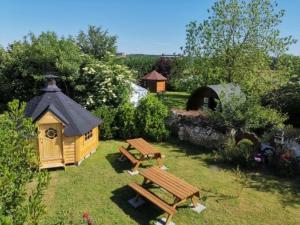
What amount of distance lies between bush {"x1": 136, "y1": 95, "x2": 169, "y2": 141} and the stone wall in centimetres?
98

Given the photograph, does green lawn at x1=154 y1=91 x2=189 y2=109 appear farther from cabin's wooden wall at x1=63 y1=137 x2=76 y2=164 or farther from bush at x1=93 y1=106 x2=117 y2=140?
cabin's wooden wall at x1=63 y1=137 x2=76 y2=164

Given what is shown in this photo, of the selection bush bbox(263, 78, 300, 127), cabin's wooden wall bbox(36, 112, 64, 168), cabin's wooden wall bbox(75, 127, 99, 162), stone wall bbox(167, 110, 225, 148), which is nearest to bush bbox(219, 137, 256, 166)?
stone wall bbox(167, 110, 225, 148)

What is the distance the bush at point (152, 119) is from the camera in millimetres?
15414

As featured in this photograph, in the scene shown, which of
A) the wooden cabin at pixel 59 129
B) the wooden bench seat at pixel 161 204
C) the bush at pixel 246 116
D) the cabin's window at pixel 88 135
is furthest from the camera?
the bush at pixel 246 116

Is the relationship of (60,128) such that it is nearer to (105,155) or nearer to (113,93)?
(105,155)

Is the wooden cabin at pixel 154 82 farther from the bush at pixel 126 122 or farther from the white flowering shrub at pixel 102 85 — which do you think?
the bush at pixel 126 122

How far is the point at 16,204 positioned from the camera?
313 centimetres

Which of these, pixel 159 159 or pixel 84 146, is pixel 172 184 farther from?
pixel 84 146

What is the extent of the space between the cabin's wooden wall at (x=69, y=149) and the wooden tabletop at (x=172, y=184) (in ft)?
→ 13.3

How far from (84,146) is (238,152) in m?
7.20

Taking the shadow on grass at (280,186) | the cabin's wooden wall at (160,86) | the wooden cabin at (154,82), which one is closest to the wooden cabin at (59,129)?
the shadow on grass at (280,186)

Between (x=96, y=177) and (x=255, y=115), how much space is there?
802 centimetres

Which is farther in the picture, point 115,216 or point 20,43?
point 20,43

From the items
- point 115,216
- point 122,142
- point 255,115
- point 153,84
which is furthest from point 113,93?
point 153,84
